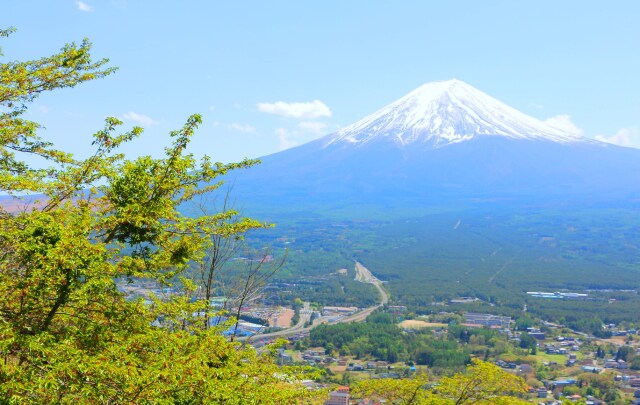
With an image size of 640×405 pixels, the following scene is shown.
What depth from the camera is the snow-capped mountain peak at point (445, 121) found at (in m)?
134

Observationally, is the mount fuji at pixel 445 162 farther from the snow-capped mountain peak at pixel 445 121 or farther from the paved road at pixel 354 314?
the paved road at pixel 354 314

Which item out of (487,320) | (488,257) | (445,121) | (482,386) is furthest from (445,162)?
(482,386)

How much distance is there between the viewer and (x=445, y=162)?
5030 inches

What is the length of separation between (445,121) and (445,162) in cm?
1621

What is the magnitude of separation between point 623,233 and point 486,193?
39.5m

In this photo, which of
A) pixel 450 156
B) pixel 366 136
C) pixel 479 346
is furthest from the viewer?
pixel 366 136

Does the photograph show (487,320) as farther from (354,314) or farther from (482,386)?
(482,386)

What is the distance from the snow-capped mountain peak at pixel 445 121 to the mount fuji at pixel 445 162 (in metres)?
0.26

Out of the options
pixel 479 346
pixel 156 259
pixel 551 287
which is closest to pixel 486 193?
pixel 551 287

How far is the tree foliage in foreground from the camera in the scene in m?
3.31

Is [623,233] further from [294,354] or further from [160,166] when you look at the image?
[160,166]

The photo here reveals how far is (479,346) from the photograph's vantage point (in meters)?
29.1

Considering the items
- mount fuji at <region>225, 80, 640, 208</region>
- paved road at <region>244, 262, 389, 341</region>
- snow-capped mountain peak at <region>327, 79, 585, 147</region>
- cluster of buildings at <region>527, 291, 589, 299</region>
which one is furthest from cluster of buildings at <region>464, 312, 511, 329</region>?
snow-capped mountain peak at <region>327, 79, 585, 147</region>

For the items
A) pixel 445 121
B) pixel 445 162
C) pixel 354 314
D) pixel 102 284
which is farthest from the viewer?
pixel 445 121
